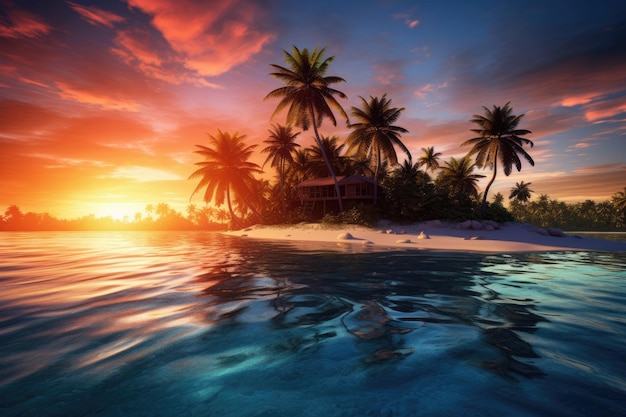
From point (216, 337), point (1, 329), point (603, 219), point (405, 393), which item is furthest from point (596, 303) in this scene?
point (603, 219)

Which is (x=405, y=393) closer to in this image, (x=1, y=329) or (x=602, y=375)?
(x=602, y=375)

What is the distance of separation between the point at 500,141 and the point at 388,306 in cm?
3066

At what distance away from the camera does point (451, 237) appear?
754 inches

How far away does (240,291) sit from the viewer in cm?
540

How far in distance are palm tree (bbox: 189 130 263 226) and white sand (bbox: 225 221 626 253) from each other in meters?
→ 8.15

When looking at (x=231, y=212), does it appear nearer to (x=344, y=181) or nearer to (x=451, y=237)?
(x=344, y=181)

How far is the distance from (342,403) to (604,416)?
→ 5.58 ft

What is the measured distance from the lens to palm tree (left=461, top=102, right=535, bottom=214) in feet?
90.4

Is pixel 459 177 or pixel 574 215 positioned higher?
pixel 459 177

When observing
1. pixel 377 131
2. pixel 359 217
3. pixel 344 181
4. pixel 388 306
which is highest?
pixel 377 131

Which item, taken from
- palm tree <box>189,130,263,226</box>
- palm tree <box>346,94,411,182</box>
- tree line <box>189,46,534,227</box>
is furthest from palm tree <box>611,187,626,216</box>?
palm tree <box>189,130,263,226</box>

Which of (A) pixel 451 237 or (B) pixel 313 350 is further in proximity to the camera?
(A) pixel 451 237

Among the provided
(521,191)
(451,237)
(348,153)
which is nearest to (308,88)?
(348,153)

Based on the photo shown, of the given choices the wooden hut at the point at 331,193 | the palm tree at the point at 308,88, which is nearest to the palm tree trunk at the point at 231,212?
the wooden hut at the point at 331,193
